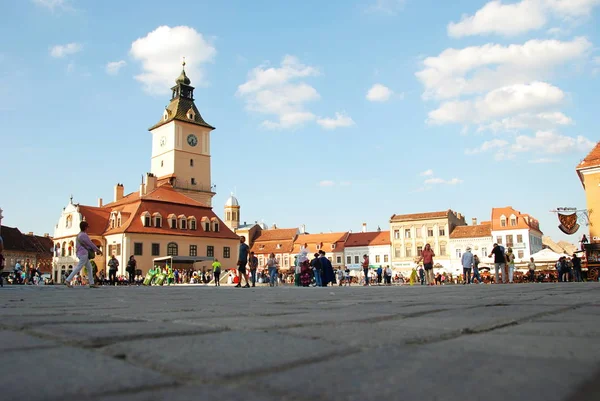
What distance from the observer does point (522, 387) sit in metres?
1.41

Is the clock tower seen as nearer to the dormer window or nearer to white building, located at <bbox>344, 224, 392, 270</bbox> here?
the dormer window

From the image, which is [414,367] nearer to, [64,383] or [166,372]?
[166,372]

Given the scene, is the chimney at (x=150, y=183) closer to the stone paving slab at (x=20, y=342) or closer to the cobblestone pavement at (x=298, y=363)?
the stone paving slab at (x=20, y=342)

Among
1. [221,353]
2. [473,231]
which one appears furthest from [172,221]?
[221,353]

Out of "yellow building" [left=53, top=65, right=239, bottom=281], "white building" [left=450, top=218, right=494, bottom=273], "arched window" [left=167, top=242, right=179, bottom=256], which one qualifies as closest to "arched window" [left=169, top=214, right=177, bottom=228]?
"yellow building" [left=53, top=65, right=239, bottom=281]

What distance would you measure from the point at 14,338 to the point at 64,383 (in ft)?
3.97

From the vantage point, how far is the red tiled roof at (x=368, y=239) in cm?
8544

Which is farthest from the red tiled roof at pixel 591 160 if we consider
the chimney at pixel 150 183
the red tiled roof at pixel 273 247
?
the red tiled roof at pixel 273 247

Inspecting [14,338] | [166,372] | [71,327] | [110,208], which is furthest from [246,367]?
[110,208]

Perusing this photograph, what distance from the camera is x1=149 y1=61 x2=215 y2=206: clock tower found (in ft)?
249

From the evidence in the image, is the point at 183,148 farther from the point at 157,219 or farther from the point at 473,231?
the point at 473,231

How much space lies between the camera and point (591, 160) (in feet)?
108

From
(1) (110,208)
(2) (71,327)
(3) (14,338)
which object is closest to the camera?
(3) (14,338)

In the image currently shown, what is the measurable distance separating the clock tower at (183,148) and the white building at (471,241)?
115 feet
